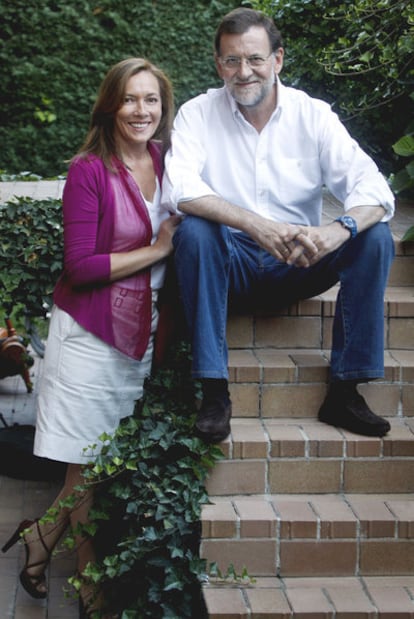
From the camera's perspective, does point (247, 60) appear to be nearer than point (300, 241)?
No

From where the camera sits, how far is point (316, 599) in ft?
10.7

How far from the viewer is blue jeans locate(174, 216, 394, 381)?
3.44 metres

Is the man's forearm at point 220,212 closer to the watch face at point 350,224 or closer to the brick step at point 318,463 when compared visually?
the watch face at point 350,224

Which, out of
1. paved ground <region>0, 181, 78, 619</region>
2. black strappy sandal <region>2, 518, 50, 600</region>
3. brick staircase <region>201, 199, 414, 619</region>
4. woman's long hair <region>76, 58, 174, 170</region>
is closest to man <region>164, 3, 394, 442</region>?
brick staircase <region>201, 199, 414, 619</region>

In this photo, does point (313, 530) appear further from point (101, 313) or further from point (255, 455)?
point (101, 313)

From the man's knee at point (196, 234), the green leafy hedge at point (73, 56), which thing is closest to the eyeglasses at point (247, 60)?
the man's knee at point (196, 234)

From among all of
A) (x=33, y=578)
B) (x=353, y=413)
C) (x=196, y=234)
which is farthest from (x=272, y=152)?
(x=33, y=578)

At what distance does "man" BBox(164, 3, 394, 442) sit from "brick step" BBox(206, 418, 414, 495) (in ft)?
0.25

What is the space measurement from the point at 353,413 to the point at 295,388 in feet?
0.84

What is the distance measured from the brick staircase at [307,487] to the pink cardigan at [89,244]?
1.81 ft

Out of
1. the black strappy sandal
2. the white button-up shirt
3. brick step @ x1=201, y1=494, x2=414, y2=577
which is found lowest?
the black strappy sandal

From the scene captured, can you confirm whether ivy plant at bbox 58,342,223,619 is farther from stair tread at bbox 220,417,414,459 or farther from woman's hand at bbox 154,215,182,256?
woman's hand at bbox 154,215,182,256

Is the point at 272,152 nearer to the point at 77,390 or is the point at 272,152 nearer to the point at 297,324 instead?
the point at 297,324

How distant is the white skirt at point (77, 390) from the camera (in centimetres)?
366
